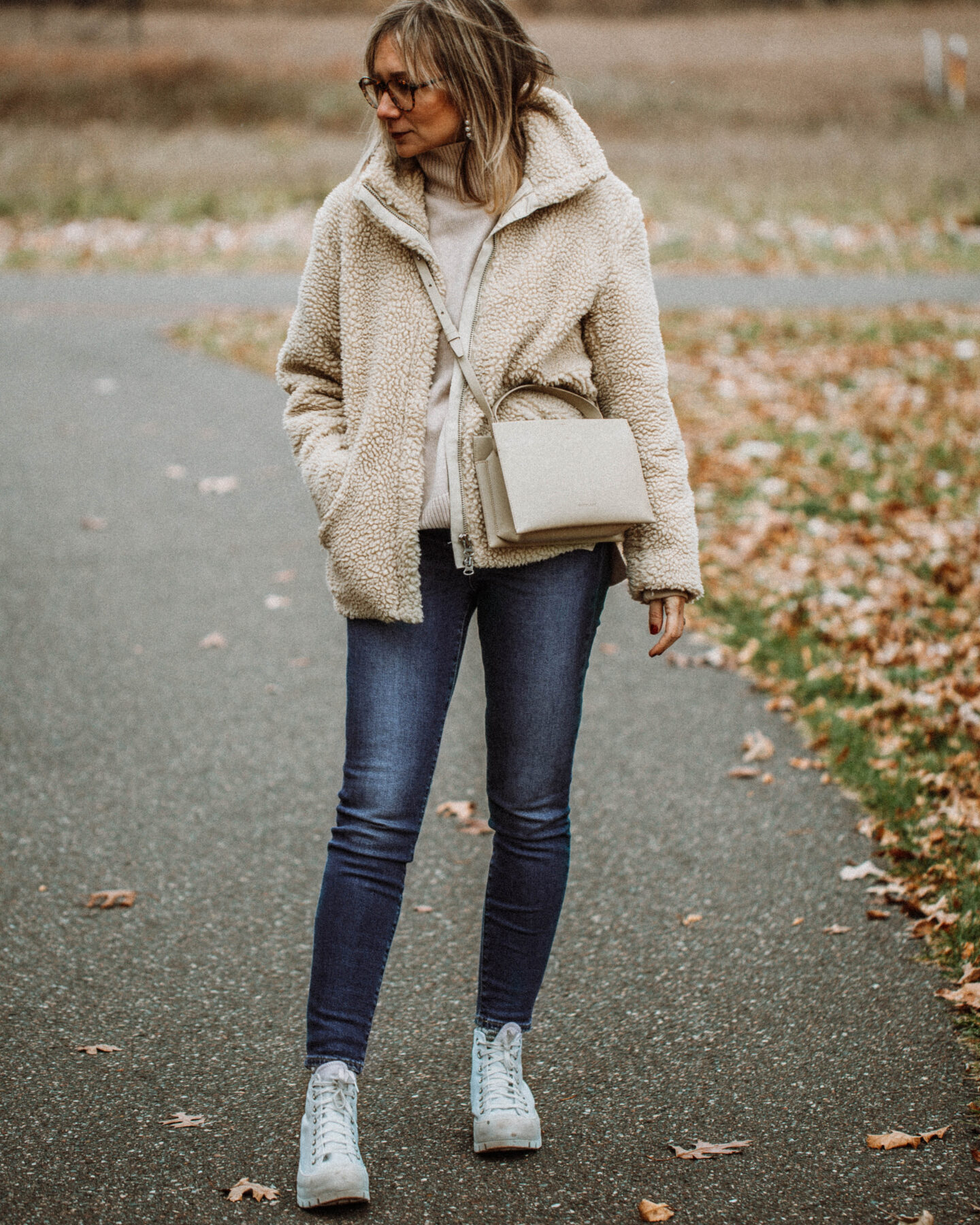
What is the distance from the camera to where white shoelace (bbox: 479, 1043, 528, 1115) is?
2.57 metres

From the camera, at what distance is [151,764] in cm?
449

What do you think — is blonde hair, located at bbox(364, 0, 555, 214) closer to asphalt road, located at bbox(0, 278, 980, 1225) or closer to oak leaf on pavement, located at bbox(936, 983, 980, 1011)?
asphalt road, located at bbox(0, 278, 980, 1225)

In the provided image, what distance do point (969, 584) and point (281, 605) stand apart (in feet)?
10.0

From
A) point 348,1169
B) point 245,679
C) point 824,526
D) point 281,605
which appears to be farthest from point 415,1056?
point 824,526

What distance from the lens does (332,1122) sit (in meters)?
2.36

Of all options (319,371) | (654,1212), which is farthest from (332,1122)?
(319,371)

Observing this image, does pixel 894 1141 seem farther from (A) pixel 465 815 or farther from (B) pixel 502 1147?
(A) pixel 465 815

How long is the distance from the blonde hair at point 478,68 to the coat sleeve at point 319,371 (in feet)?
0.75

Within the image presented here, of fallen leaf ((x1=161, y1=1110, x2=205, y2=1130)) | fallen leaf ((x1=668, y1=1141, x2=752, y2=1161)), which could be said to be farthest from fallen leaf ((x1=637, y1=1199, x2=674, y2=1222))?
fallen leaf ((x1=161, y1=1110, x2=205, y2=1130))

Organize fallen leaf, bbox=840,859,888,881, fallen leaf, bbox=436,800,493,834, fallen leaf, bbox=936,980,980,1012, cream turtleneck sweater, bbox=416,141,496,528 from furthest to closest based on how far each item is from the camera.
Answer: fallen leaf, bbox=436,800,493,834 < fallen leaf, bbox=840,859,888,881 < fallen leaf, bbox=936,980,980,1012 < cream turtleneck sweater, bbox=416,141,496,528

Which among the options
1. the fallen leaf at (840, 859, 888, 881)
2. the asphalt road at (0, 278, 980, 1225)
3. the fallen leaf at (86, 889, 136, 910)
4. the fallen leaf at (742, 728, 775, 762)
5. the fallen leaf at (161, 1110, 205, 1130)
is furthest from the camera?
the fallen leaf at (742, 728, 775, 762)

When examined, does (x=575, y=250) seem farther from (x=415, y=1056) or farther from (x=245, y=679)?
(x=245, y=679)

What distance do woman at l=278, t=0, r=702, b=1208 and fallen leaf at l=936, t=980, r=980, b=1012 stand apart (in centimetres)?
117

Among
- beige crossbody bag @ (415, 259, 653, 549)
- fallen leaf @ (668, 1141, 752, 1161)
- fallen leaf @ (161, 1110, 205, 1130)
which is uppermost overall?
beige crossbody bag @ (415, 259, 653, 549)
